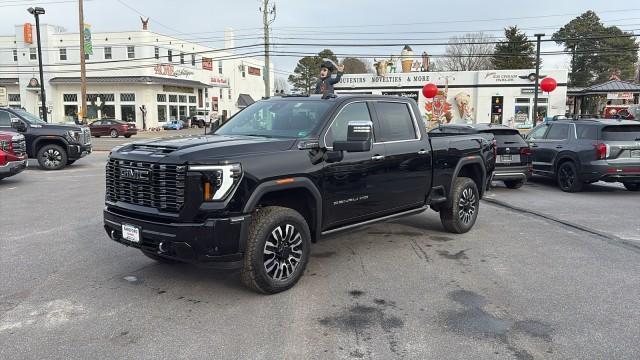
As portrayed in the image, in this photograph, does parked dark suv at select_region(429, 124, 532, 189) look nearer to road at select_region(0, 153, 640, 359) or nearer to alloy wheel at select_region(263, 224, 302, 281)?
road at select_region(0, 153, 640, 359)

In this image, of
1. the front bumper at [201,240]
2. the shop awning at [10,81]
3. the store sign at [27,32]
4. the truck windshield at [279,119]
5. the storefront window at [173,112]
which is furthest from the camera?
the storefront window at [173,112]

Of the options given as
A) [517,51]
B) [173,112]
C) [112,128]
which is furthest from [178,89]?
[517,51]

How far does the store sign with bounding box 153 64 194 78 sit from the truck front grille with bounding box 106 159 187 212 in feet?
161

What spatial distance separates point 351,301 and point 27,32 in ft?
186

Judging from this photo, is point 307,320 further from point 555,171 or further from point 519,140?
point 555,171

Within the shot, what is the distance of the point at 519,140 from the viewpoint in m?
11.7

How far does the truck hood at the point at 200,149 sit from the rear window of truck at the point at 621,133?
900 cm

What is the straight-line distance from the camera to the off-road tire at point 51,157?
15.5 metres

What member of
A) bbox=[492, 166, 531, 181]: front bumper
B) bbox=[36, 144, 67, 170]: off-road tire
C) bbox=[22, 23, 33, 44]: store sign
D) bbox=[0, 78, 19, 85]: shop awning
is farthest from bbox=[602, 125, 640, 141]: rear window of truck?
bbox=[0, 78, 19, 85]: shop awning

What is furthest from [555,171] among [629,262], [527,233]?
[629,262]

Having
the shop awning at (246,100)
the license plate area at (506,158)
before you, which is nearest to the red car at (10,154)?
the shop awning at (246,100)

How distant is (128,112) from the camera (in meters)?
51.3

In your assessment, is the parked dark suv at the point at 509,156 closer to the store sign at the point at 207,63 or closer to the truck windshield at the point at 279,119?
the truck windshield at the point at 279,119

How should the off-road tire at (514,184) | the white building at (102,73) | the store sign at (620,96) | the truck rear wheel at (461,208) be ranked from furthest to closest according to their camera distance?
the white building at (102,73), the store sign at (620,96), the off-road tire at (514,184), the truck rear wheel at (461,208)
